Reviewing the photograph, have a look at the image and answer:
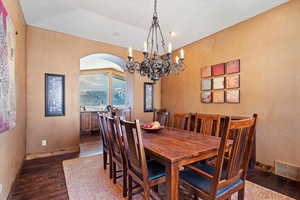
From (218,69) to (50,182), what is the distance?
3.88 m

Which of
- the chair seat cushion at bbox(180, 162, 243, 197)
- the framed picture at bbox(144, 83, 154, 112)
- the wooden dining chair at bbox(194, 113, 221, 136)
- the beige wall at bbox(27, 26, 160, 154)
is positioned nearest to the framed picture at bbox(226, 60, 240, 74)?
the wooden dining chair at bbox(194, 113, 221, 136)

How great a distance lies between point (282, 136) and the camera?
253cm

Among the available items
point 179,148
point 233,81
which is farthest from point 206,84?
point 179,148

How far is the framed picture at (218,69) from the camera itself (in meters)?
3.38

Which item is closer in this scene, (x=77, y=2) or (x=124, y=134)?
(x=124, y=134)

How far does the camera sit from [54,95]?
3441 millimetres

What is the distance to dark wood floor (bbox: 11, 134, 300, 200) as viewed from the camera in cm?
198

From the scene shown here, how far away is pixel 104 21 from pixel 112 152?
9.66ft

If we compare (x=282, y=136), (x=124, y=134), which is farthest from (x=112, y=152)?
(x=282, y=136)

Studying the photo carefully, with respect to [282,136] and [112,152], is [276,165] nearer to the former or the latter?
[282,136]

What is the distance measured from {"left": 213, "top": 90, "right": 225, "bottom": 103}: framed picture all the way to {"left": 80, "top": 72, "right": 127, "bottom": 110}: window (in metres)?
3.67

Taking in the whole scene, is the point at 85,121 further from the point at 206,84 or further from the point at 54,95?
the point at 206,84

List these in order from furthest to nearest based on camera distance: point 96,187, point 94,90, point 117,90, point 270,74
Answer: point 117,90 → point 94,90 → point 270,74 → point 96,187

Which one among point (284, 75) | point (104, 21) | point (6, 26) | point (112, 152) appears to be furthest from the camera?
point (104, 21)
